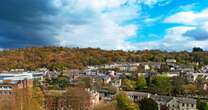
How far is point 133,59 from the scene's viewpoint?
112m

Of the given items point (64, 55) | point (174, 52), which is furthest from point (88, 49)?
point (174, 52)

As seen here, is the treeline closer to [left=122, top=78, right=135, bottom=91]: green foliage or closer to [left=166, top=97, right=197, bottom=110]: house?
[left=122, top=78, right=135, bottom=91]: green foliage

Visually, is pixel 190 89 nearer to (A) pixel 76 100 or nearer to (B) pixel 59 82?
(B) pixel 59 82

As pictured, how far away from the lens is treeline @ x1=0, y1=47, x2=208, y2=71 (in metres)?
96.4

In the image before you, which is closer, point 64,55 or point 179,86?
point 179,86

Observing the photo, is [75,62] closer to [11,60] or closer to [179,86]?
[11,60]

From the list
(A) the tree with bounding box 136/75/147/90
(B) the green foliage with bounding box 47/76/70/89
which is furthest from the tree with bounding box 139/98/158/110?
(B) the green foliage with bounding box 47/76/70/89

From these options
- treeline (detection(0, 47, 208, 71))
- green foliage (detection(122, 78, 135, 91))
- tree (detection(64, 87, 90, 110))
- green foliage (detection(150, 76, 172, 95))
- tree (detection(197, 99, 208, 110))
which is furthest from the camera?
treeline (detection(0, 47, 208, 71))

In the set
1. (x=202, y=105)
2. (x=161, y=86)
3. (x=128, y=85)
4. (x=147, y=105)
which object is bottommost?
(x=202, y=105)

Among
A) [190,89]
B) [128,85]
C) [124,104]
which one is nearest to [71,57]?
[128,85]

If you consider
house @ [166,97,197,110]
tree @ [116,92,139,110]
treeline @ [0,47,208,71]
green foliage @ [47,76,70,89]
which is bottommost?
house @ [166,97,197,110]

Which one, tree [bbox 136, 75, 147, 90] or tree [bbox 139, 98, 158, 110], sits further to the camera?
tree [bbox 136, 75, 147, 90]

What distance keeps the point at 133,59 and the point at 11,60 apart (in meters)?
34.6

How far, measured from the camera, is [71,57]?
107 metres
